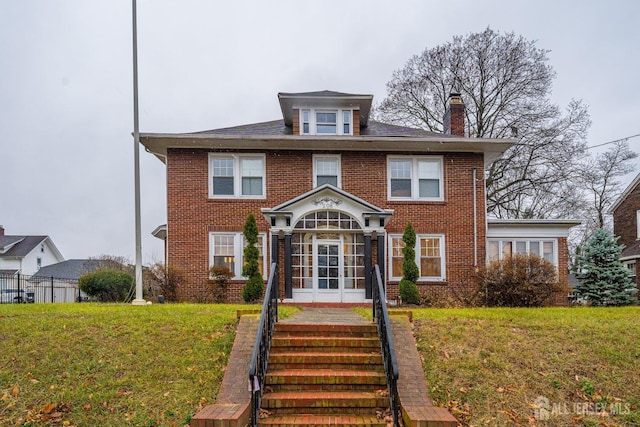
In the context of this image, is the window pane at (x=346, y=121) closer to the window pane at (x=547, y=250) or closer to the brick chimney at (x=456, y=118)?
the brick chimney at (x=456, y=118)

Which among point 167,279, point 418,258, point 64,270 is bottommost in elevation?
point 64,270

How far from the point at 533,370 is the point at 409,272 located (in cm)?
791

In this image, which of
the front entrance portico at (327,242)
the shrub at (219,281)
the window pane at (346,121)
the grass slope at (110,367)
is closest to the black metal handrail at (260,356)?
the grass slope at (110,367)

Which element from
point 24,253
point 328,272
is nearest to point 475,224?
point 328,272

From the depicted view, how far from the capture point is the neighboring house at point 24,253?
129ft

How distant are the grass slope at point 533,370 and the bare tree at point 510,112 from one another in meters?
18.9

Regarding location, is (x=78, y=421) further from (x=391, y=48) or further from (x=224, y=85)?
(x=224, y=85)

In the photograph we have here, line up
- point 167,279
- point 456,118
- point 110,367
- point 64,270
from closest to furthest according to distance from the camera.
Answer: point 110,367, point 167,279, point 456,118, point 64,270

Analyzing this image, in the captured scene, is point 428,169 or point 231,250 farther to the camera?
point 428,169

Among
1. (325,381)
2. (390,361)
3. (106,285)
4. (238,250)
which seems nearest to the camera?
(390,361)

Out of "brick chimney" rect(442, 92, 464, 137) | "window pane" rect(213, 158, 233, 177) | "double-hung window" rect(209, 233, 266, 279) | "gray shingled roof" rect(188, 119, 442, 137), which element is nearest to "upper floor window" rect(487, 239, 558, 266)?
"gray shingled roof" rect(188, 119, 442, 137)

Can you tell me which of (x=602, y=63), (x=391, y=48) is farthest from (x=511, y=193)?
(x=391, y=48)

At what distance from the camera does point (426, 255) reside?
16219 millimetres

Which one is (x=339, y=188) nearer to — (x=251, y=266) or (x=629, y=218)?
(x=251, y=266)
